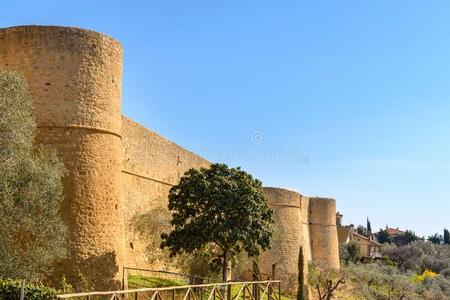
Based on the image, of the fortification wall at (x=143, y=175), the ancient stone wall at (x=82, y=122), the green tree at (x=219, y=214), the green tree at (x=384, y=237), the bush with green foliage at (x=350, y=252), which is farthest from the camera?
the green tree at (x=384, y=237)

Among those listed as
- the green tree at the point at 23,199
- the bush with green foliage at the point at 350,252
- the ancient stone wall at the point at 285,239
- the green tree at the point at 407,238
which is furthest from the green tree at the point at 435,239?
the green tree at the point at 23,199

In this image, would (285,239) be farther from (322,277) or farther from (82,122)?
(82,122)

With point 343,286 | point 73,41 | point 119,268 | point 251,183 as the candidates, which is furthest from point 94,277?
point 343,286

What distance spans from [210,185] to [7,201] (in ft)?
26.9

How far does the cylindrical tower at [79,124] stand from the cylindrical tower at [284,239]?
55.0ft

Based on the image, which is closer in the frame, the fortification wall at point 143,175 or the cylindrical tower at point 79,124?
the cylindrical tower at point 79,124

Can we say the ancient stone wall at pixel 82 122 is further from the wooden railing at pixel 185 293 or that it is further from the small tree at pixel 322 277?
the small tree at pixel 322 277

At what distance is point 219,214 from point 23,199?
7.68 meters

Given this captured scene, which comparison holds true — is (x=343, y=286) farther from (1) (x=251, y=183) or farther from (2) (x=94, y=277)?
(2) (x=94, y=277)

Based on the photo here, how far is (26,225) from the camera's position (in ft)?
40.1

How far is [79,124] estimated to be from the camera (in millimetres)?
14305

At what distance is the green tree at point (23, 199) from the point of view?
467 inches

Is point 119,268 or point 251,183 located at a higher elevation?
point 251,183

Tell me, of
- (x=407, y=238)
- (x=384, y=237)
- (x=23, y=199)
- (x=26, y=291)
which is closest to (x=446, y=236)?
(x=407, y=238)
